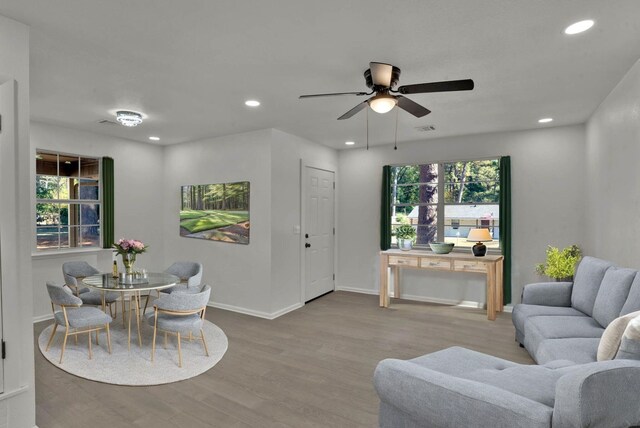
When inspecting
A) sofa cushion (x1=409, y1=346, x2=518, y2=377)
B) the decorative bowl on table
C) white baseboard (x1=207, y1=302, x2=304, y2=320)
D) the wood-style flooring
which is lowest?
the wood-style flooring

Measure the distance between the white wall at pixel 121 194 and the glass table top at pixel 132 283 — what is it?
1.40m

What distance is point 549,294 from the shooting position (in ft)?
12.1

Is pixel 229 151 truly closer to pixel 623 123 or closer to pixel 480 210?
pixel 480 210

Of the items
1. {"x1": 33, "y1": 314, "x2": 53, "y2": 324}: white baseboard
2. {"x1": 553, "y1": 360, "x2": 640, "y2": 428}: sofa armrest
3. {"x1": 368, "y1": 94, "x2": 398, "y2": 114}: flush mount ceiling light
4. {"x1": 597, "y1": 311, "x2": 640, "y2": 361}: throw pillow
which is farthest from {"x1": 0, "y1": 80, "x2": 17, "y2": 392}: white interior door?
{"x1": 597, "y1": 311, "x2": 640, "y2": 361}: throw pillow

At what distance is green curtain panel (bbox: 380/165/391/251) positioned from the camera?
6.27m

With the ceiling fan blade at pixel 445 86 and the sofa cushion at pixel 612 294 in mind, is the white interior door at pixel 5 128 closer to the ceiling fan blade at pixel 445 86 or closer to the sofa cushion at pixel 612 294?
the ceiling fan blade at pixel 445 86

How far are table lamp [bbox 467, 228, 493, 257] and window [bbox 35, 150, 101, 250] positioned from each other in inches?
221

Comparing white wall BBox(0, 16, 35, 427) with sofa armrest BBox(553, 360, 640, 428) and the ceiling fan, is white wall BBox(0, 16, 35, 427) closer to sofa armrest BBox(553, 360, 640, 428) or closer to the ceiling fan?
the ceiling fan

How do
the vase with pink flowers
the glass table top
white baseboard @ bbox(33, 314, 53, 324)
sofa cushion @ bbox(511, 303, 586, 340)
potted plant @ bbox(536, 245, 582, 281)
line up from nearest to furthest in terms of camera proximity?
1. sofa cushion @ bbox(511, 303, 586, 340)
2. the glass table top
3. the vase with pink flowers
4. potted plant @ bbox(536, 245, 582, 281)
5. white baseboard @ bbox(33, 314, 53, 324)

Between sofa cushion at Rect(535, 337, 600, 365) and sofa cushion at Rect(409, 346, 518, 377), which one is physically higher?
sofa cushion at Rect(409, 346, 518, 377)

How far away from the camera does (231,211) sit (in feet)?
18.1

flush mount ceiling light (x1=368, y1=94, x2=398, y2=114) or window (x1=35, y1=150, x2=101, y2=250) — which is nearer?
flush mount ceiling light (x1=368, y1=94, x2=398, y2=114)

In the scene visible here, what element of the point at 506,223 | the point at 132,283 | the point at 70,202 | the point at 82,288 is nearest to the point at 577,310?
the point at 506,223

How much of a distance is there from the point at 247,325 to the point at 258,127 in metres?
2.65
